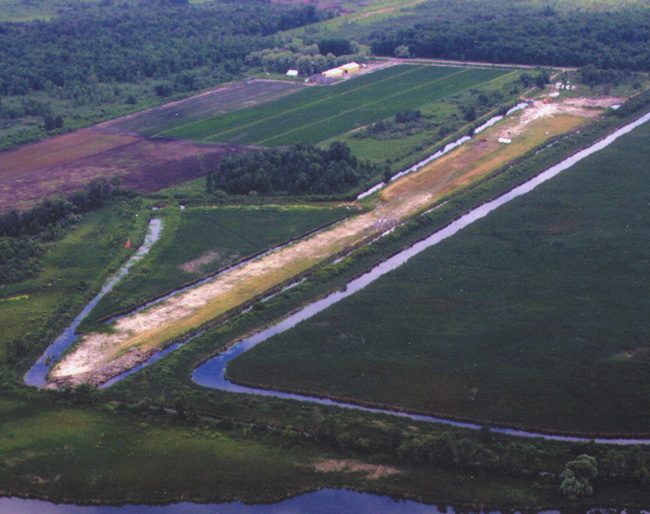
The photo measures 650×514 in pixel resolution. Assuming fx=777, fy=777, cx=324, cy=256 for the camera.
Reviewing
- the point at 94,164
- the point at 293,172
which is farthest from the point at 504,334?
the point at 94,164

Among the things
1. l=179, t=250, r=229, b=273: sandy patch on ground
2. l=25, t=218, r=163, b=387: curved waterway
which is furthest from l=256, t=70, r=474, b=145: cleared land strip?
l=179, t=250, r=229, b=273: sandy patch on ground

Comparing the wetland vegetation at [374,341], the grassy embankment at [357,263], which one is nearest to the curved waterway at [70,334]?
the wetland vegetation at [374,341]

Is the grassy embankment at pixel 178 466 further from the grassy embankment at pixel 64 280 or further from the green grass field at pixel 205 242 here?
the green grass field at pixel 205 242

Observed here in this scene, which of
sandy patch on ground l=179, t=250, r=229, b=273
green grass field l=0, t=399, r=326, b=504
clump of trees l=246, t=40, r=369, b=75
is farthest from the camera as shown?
clump of trees l=246, t=40, r=369, b=75

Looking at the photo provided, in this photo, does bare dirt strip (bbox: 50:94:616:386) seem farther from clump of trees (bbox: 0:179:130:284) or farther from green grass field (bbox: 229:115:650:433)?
clump of trees (bbox: 0:179:130:284)

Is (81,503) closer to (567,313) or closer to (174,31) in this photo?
(567,313)

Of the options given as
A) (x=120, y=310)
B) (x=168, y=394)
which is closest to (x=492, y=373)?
(x=168, y=394)
